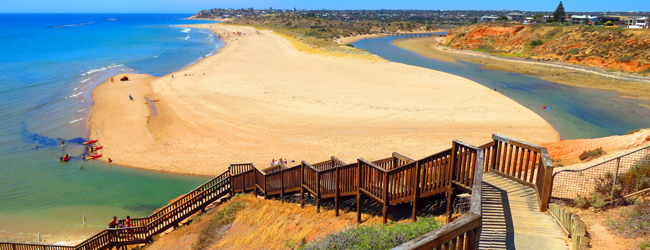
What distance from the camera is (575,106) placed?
98.2 ft

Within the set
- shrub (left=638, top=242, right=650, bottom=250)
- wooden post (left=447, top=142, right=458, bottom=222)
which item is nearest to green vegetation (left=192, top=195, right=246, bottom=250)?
wooden post (left=447, top=142, right=458, bottom=222)

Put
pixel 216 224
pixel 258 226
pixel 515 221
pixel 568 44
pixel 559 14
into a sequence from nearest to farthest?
pixel 515 221 < pixel 258 226 < pixel 216 224 < pixel 568 44 < pixel 559 14

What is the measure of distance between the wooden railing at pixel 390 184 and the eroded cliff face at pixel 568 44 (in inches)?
1833

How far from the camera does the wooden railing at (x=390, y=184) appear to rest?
475cm

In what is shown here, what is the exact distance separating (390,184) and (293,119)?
656 inches

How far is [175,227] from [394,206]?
735 centimetres

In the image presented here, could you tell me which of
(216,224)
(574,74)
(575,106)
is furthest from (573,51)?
(216,224)

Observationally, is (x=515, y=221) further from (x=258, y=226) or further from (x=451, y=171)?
(x=258, y=226)

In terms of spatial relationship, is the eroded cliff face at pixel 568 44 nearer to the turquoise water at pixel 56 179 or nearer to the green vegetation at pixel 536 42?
the green vegetation at pixel 536 42

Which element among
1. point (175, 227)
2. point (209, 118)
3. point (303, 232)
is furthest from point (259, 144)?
point (303, 232)

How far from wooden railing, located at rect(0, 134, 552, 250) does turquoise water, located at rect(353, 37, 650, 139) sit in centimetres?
1776

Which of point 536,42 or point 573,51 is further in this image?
point 536,42

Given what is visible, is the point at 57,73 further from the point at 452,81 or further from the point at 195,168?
the point at 452,81

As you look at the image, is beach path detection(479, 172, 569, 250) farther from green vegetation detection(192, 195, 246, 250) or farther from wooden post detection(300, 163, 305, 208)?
green vegetation detection(192, 195, 246, 250)
